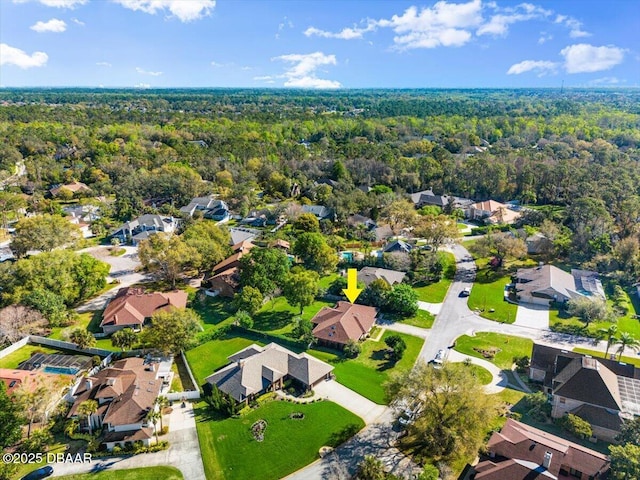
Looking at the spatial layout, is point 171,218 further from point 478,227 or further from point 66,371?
point 478,227

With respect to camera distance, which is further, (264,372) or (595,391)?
Result: (264,372)

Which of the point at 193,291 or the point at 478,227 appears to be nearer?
the point at 193,291

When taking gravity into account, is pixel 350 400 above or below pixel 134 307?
below

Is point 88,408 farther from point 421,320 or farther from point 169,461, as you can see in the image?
→ point 421,320

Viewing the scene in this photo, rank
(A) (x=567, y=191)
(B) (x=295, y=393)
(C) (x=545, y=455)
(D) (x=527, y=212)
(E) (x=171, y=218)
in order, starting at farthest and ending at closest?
(A) (x=567, y=191) → (E) (x=171, y=218) → (D) (x=527, y=212) → (B) (x=295, y=393) → (C) (x=545, y=455)

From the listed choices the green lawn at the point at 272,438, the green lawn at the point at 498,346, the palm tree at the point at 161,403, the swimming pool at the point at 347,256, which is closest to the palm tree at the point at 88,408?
the palm tree at the point at 161,403

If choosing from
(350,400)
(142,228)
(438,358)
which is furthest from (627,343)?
(142,228)

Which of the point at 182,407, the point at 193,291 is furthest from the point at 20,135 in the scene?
the point at 182,407
